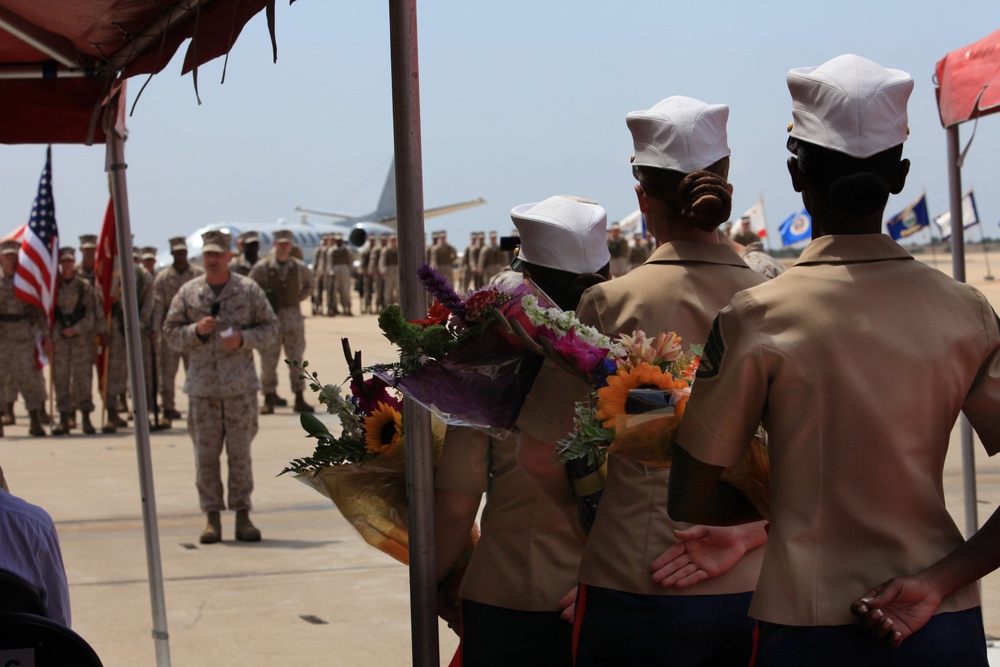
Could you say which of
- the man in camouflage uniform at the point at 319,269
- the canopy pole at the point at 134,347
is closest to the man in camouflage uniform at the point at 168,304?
the canopy pole at the point at 134,347

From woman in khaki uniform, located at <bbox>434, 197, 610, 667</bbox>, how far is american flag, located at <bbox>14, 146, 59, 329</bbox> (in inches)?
380

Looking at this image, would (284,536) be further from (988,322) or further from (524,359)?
(988,322)

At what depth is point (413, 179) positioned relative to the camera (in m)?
2.72

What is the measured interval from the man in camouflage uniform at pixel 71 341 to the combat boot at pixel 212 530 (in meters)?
6.42

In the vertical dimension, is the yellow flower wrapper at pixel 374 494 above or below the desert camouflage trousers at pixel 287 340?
above

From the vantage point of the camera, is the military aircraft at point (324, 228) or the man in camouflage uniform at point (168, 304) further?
the military aircraft at point (324, 228)

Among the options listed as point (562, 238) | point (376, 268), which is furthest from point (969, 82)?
point (376, 268)

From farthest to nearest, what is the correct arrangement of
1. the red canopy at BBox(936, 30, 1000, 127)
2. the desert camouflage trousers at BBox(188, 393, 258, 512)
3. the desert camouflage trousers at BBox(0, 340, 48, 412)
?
the desert camouflage trousers at BBox(0, 340, 48, 412) < the desert camouflage trousers at BBox(188, 393, 258, 512) < the red canopy at BBox(936, 30, 1000, 127)

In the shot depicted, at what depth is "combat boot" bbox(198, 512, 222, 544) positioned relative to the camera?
8211 mm

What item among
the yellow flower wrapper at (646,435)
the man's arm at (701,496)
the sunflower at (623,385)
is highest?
the sunflower at (623,385)

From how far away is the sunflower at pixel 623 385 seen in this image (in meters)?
2.20

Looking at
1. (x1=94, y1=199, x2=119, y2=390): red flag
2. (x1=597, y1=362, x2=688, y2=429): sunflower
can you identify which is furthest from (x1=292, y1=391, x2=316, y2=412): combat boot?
(x1=597, y1=362, x2=688, y2=429): sunflower

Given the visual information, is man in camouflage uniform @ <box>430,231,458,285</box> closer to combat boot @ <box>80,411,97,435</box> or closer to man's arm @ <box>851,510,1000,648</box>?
combat boot @ <box>80,411,97,435</box>

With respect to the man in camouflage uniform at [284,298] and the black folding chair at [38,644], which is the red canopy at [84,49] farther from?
the man in camouflage uniform at [284,298]
